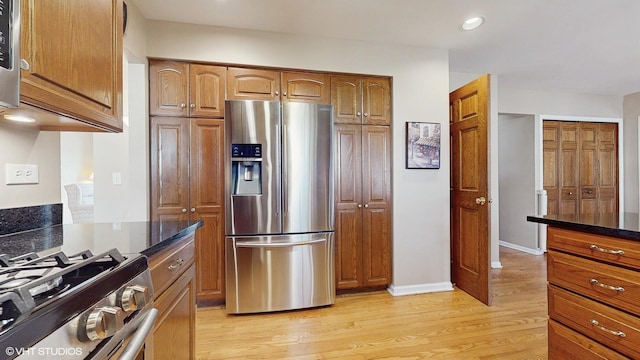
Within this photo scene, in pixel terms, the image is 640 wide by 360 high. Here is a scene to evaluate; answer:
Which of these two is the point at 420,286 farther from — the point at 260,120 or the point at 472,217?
the point at 260,120

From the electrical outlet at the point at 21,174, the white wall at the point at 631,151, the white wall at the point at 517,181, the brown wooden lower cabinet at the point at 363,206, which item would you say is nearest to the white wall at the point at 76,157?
the electrical outlet at the point at 21,174

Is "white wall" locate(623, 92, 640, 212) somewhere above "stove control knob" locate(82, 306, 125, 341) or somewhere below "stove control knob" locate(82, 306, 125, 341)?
above

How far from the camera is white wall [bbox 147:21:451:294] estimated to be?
104 inches

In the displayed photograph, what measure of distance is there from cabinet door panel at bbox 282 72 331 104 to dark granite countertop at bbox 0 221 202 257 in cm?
157

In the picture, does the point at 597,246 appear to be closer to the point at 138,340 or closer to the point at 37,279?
the point at 138,340

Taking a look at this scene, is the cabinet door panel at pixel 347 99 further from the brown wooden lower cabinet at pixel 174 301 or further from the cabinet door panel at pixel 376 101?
the brown wooden lower cabinet at pixel 174 301

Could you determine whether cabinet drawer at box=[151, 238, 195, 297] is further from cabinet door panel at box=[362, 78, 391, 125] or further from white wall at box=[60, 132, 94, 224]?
white wall at box=[60, 132, 94, 224]

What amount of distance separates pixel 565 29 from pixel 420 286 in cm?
265

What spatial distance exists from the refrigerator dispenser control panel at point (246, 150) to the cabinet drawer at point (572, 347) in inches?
85.0

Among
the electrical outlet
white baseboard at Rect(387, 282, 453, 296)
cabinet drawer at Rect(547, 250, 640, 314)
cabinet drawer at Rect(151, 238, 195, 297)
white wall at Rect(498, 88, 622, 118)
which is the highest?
white wall at Rect(498, 88, 622, 118)

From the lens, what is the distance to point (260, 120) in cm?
235

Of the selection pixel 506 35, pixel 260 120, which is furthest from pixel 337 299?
pixel 506 35

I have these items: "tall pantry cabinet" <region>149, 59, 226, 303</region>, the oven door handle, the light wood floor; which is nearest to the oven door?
the oven door handle

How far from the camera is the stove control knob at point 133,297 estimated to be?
2.42 ft
